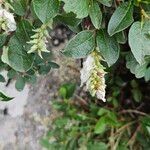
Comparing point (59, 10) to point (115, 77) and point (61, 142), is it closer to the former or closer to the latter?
point (115, 77)

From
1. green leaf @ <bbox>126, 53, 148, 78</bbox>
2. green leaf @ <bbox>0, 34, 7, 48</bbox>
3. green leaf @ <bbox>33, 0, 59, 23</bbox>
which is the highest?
green leaf @ <bbox>33, 0, 59, 23</bbox>

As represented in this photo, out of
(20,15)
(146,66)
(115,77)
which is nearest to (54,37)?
(115,77)

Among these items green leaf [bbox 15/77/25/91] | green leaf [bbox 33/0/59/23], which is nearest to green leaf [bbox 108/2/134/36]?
green leaf [bbox 33/0/59/23]

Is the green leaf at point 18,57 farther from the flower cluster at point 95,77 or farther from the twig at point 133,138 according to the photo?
the twig at point 133,138

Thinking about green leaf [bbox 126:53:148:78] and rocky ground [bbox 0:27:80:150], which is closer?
green leaf [bbox 126:53:148:78]

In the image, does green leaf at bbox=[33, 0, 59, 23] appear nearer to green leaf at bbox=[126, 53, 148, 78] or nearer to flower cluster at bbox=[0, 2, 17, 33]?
flower cluster at bbox=[0, 2, 17, 33]

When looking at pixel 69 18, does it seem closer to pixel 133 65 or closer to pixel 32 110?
pixel 133 65

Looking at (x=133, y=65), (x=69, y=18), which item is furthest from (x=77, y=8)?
(x=133, y=65)
